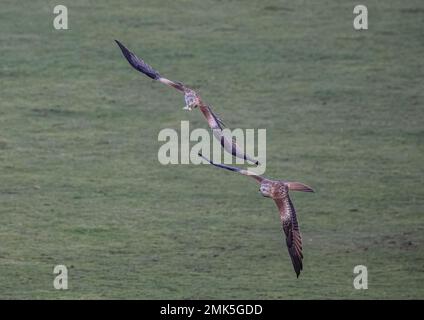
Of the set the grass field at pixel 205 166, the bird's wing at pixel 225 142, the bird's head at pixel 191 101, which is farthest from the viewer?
the grass field at pixel 205 166

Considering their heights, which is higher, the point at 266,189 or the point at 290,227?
the point at 266,189

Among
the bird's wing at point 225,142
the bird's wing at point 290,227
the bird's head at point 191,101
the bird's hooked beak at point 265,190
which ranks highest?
the bird's head at point 191,101

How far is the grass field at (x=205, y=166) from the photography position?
19.7m

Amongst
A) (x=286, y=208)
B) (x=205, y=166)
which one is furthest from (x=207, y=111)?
(x=205, y=166)

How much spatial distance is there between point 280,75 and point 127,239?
6.90 meters

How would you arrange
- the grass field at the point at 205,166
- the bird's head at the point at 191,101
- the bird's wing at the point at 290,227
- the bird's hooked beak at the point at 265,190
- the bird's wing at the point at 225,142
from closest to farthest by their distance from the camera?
the bird's wing at the point at 225,142
the bird's head at the point at 191,101
the bird's hooked beak at the point at 265,190
the bird's wing at the point at 290,227
the grass field at the point at 205,166

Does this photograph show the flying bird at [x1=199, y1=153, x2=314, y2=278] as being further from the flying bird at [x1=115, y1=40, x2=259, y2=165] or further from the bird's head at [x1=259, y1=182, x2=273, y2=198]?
the flying bird at [x1=115, y1=40, x2=259, y2=165]

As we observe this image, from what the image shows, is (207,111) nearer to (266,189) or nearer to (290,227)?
(266,189)

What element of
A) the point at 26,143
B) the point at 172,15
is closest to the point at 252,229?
the point at 26,143

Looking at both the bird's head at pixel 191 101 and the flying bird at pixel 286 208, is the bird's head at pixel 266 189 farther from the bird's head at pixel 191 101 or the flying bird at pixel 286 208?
the bird's head at pixel 191 101

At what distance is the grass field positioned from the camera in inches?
776

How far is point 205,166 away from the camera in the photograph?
2330 cm

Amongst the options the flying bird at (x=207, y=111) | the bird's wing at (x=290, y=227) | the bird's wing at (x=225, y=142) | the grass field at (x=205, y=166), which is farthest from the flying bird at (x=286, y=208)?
the grass field at (x=205, y=166)

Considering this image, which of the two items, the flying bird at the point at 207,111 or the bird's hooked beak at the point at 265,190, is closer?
the flying bird at the point at 207,111
